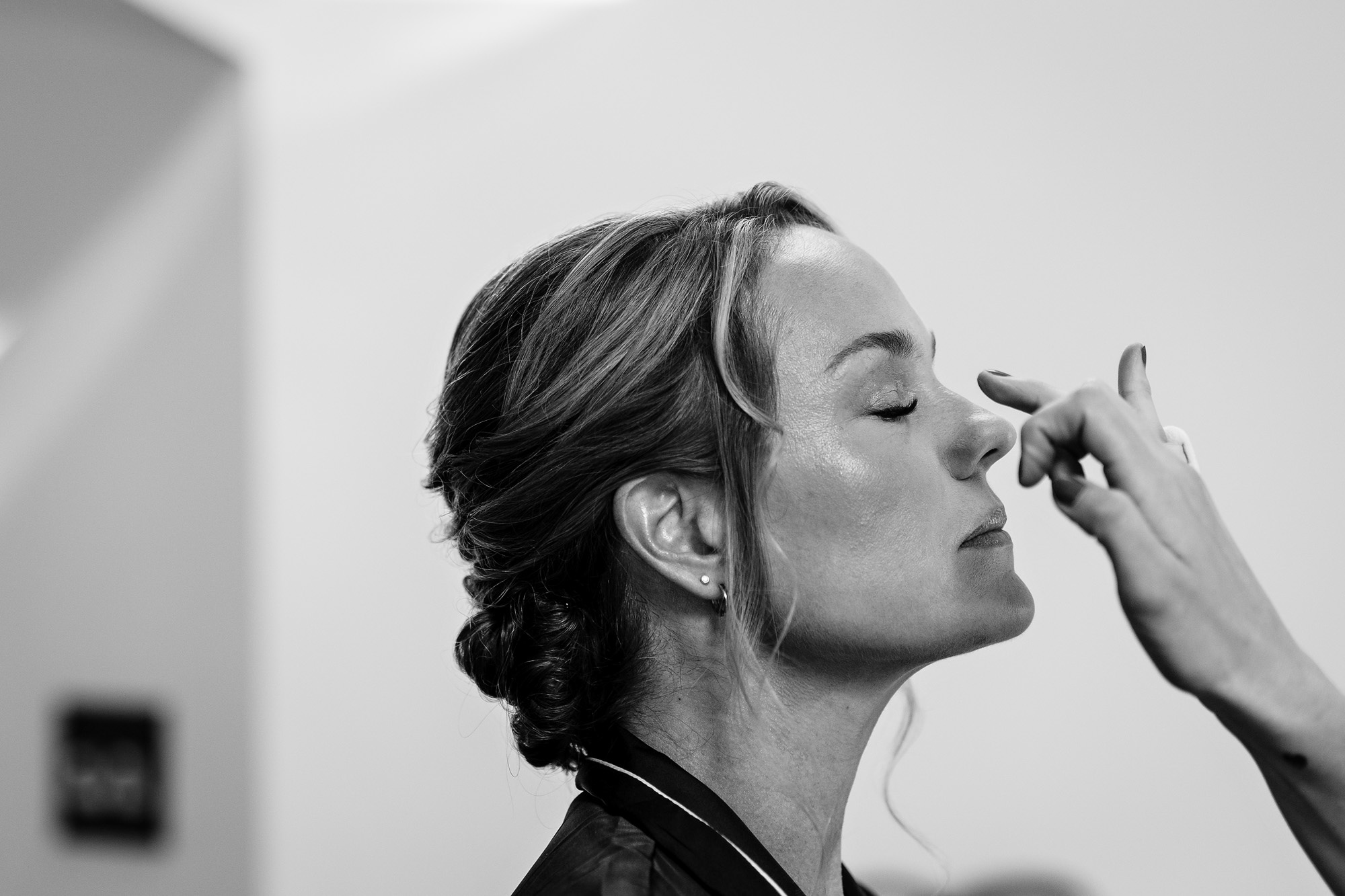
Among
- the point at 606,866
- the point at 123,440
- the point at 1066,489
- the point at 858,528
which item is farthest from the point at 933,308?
the point at 123,440

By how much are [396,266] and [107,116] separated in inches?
24.2

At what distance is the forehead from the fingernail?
0.91 ft

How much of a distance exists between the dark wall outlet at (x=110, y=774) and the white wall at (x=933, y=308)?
10.7 inches

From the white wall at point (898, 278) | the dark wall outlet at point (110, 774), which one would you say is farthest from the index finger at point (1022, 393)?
the dark wall outlet at point (110, 774)

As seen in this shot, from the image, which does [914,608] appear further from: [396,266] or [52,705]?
[52,705]

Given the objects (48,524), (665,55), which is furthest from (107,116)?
(665,55)

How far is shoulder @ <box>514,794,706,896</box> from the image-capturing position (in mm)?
966

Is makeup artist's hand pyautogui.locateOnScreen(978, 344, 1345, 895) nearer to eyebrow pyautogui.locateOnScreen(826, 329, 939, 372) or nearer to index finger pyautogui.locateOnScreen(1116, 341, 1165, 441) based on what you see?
index finger pyautogui.locateOnScreen(1116, 341, 1165, 441)

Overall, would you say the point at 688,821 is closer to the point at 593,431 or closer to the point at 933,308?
the point at 593,431

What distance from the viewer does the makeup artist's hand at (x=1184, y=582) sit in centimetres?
83

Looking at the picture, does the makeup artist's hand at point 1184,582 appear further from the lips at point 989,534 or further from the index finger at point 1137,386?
the lips at point 989,534

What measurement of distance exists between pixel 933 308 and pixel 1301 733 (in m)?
1.02

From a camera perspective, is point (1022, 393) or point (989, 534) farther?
point (989, 534)

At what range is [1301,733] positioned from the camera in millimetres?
A: 883
